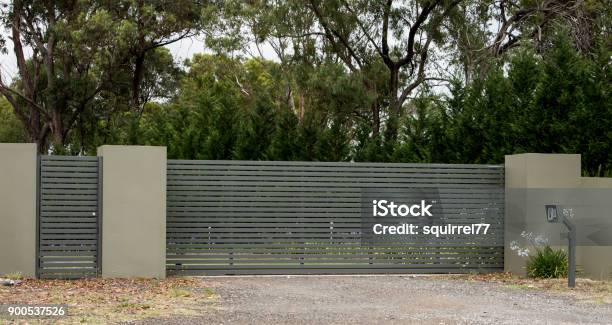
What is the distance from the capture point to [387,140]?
21.7 metres

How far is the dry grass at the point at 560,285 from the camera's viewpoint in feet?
35.8

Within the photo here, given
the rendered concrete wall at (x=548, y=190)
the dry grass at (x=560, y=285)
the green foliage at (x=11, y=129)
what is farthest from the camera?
the green foliage at (x=11, y=129)

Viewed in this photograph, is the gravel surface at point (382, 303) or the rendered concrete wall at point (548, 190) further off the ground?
the rendered concrete wall at point (548, 190)

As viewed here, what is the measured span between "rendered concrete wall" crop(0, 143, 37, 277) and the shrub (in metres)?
7.57

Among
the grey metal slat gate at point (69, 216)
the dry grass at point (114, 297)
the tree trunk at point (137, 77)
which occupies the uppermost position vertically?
the tree trunk at point (137, 77)

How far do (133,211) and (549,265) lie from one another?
640 cm

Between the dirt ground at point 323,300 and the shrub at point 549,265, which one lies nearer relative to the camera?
the dirt ground at point 323,300

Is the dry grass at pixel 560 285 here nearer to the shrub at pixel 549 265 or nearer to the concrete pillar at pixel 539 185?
the shrub at pixel 549 265

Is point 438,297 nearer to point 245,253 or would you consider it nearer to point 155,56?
point 245,253

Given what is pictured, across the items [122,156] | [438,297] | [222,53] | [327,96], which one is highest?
[222,53]

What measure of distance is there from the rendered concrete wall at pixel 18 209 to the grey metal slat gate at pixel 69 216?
18 cm

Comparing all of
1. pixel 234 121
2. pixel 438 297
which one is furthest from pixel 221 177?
pixel 234 121

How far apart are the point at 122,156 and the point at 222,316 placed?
415 cm

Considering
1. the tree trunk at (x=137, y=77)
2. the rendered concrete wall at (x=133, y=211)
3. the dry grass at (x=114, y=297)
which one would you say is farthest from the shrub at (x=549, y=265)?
the tree trunk at (x=137, y=77)
